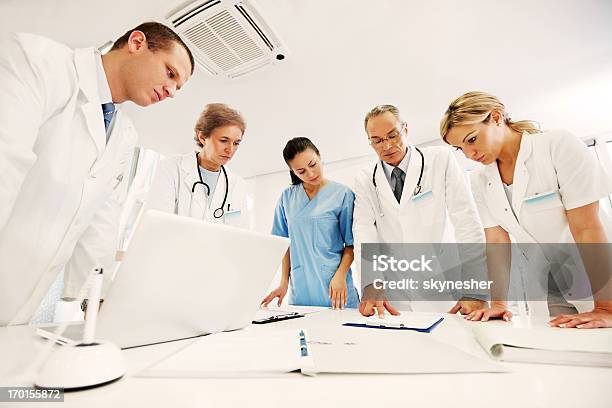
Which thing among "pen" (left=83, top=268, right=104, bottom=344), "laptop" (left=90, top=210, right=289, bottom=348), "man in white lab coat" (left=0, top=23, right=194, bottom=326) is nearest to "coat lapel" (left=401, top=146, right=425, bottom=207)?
"laptop" (left=90, top=210, right=289, bottom=348)

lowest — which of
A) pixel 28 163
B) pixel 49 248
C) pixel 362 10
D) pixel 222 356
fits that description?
pixel 222 356

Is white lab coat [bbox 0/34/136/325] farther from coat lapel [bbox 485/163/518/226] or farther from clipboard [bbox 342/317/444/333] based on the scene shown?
coat lapel [bbox 485/163/518/226]

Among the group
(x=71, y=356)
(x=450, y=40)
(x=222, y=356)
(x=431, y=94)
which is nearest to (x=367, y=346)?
(x=222, y=356)

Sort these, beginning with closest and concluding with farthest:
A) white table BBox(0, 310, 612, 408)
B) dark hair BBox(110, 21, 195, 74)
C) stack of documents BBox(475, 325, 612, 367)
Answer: white table BBox(0, 310, 612, 408)
stack of documents BBox(475, 325, 612, 367)
dark hair BBox(110, 21, 195, 74)

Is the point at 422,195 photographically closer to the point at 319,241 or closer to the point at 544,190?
the point at 544,190

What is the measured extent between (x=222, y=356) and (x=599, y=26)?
3.25m

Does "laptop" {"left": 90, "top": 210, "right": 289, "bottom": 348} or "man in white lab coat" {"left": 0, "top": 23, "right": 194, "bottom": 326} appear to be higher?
"man in white lab coat" {"left": 0, "top": 23, "right": 194, "bottom": 326}

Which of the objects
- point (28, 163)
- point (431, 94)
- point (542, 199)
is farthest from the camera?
point (431, 94)

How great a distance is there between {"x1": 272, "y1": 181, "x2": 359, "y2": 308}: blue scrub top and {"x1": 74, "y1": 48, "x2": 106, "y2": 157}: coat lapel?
1250mm

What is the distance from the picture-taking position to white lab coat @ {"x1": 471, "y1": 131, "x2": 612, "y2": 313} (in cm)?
121

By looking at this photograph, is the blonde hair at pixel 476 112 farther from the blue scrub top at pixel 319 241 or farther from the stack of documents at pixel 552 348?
the stack of documents at pixel 552 348

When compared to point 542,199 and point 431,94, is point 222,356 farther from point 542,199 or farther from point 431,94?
point 431,94

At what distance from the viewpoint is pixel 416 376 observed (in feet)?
1.55

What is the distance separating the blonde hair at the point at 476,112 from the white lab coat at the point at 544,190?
0.40ft
